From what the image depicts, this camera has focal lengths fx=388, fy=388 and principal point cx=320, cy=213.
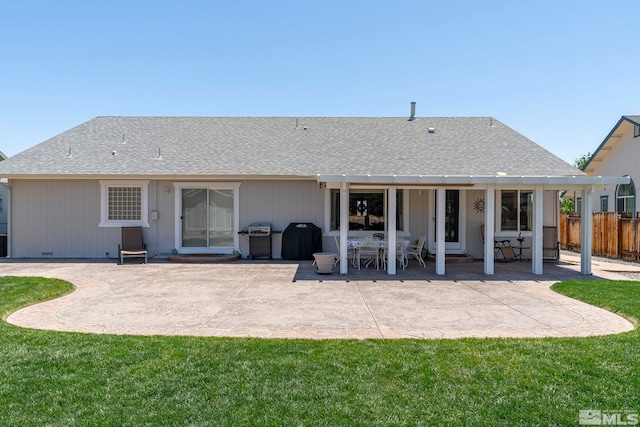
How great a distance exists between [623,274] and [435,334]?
8.12 metres

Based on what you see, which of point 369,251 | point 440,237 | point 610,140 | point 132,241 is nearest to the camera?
point 440,237

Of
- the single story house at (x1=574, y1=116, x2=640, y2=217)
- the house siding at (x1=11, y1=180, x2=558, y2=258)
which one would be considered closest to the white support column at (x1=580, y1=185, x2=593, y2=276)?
the house siding at (x1=11, y1=180, x2=558, y2=258)

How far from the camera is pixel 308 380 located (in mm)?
3482

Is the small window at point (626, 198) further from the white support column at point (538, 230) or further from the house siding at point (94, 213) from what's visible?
the house siding at point (94, 213)

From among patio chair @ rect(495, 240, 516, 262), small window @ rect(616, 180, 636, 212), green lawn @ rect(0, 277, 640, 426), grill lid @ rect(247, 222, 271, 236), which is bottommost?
green lawn @ rect(0, 277, 640, 426)

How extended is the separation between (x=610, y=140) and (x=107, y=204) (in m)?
21.7

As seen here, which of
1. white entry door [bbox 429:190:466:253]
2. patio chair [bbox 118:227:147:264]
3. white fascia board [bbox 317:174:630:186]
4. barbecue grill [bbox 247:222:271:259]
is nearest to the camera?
white fascia board [bbox 317:174:630:186]

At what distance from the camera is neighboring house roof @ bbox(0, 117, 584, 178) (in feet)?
39.7

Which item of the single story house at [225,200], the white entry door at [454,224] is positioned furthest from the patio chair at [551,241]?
the white entry door at [454,224]

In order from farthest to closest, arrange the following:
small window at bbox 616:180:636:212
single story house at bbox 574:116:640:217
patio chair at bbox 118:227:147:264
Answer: small window at bbox 616:180:636:212 → single story house at bbox 574:116:640:217 → patio chair at bbox 118:227:147:264

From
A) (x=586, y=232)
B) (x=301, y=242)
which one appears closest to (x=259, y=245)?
(x=301, y=242)

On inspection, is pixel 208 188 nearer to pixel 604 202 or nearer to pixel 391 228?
pixel 391 228

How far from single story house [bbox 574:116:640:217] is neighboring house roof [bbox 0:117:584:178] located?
21.4ft

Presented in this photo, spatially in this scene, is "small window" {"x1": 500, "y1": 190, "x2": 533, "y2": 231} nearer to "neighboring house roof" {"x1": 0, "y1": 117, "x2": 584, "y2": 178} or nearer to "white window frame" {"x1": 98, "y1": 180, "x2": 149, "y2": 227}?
"neighboring house roof" {"x1": 0, "y1": 117, "x2": 584, "y2": 178}
